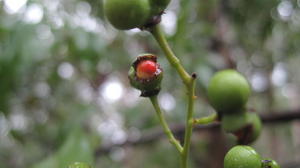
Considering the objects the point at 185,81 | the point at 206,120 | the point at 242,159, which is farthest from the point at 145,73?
the point at 242,159

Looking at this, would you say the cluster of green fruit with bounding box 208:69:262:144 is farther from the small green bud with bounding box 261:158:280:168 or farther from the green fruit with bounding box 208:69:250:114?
the small green bud with bounding box 261:158:280:168

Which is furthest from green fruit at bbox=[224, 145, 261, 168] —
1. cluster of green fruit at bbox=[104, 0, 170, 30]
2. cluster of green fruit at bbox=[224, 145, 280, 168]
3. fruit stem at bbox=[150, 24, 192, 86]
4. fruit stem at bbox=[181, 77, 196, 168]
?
cluster of green fruit at bbox=[104, 0, 170, 30]

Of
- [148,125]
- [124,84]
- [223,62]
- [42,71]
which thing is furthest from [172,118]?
[124,84]

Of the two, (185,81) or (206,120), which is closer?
(185,81)

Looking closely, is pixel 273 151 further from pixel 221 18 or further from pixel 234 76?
pixel 234 76

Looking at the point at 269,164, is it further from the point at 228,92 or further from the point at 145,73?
the point at 145,73

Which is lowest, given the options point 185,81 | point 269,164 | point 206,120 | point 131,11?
point 269,164

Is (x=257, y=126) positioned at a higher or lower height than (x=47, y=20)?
lower

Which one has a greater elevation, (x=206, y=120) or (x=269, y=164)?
(x=206, y=120)
